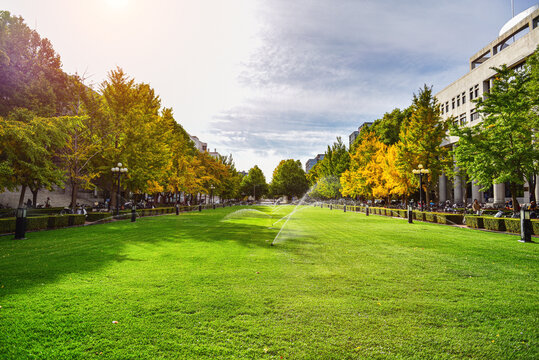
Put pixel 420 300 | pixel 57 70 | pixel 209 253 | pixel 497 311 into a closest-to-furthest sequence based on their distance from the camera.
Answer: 1. pixel 497 311
2. pixel 420 300
3. pixel 209 253
4. pixel 57 70

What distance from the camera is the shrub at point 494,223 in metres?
17.1

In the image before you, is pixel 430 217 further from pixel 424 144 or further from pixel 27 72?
pixel 27 72

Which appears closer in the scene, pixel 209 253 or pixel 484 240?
pixel 209 253

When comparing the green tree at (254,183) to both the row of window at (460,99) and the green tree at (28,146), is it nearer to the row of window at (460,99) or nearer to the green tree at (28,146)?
the row of window at (460,99)

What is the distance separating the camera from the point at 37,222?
16422mm

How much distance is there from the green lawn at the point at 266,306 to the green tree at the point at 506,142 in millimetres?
15909

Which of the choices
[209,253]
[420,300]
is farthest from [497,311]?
[209,253]

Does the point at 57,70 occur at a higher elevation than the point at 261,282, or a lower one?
higher

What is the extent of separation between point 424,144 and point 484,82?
21.5 metres

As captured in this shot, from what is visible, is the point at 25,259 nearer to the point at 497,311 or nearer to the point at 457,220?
the point at 497,311

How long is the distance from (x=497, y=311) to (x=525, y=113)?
84.4 ft

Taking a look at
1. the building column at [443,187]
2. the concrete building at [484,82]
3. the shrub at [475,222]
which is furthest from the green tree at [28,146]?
the building column at [443,187]

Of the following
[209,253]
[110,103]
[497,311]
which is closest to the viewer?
[497,311]

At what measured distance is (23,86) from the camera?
2233cm
